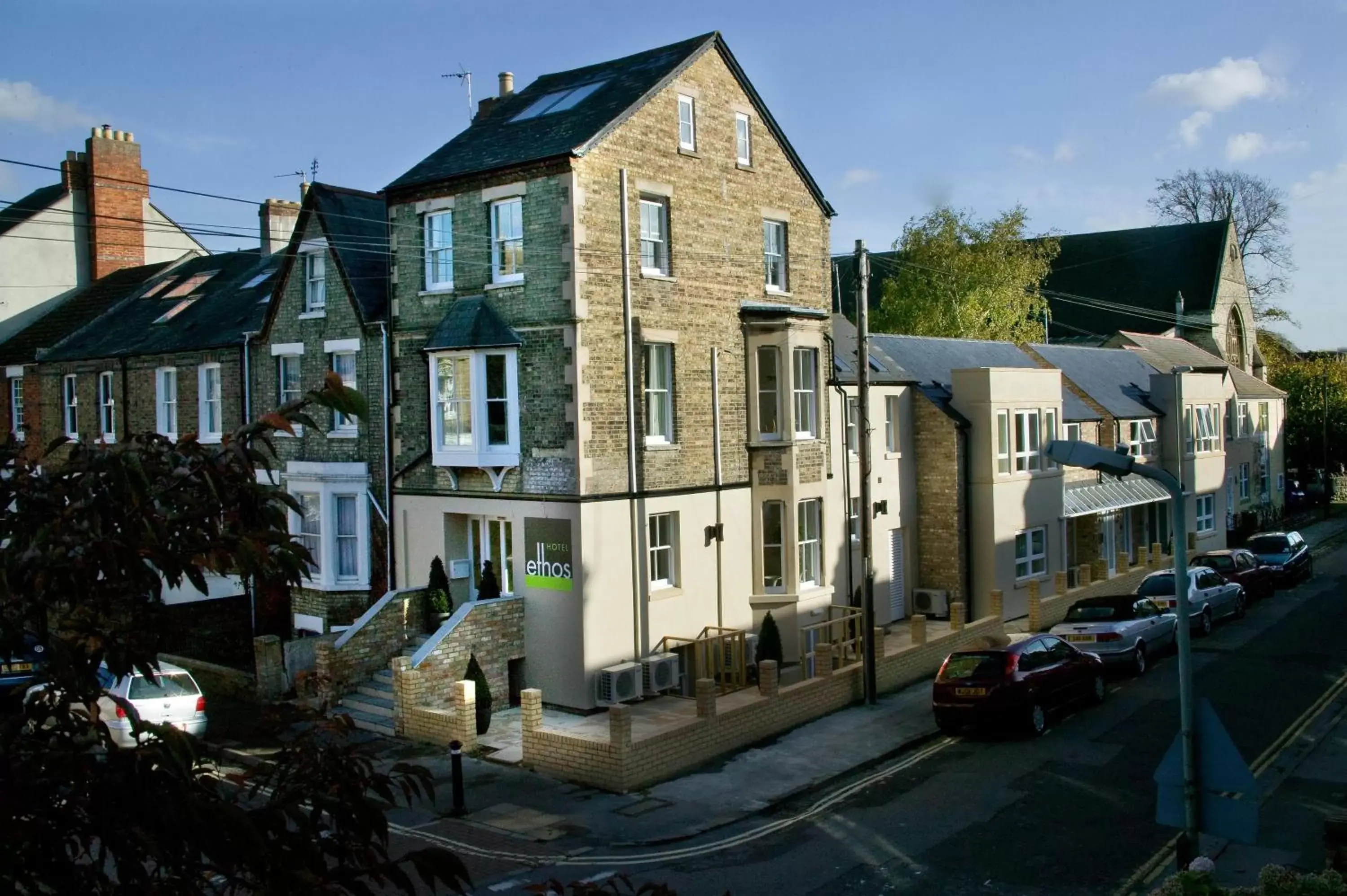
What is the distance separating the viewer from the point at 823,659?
71.4 ft

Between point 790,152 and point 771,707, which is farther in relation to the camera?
point 790,152

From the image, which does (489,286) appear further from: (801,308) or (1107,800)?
(1107,800)

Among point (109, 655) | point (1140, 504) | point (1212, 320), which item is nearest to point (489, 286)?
point (109, 655)

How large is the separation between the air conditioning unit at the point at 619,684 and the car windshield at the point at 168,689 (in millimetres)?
6752

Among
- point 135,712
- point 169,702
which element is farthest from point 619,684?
point 135,712

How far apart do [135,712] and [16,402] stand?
3640cm

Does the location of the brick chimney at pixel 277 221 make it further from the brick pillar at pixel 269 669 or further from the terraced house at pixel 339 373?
the brick pillar at pixel 269 669

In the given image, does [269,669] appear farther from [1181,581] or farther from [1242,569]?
[1242,569]

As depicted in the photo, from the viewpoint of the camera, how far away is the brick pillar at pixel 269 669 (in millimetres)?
22047

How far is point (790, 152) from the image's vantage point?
2650 cm

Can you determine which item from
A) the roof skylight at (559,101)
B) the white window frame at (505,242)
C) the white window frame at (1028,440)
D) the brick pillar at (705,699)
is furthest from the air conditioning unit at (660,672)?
the white window frame at (1028,440)

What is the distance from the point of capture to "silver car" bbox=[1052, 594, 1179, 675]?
23.8m

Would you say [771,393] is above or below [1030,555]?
above

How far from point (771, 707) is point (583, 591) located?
381 centimetres
